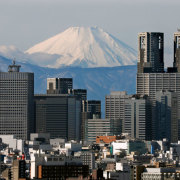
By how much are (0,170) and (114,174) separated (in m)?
21.0

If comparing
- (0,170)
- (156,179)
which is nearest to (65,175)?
(156,179)

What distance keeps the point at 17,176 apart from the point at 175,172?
18.5m

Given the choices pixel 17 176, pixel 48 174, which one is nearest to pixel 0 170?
pixel 17 176

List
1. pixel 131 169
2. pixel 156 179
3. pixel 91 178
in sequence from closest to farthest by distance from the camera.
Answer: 1. pixel 91 178
2. pixel 156 179
3. pixel 131 169

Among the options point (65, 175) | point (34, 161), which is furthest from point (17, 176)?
point (65, 175)

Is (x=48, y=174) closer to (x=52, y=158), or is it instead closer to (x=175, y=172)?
(x=52, y=158)

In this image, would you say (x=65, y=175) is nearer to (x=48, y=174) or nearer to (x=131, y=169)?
(x=48, y=174)

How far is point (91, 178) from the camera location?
5950 inches

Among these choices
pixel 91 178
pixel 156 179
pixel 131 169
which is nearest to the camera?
pixel 91 178

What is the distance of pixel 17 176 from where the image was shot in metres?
172

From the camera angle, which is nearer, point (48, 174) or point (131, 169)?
point (48, 174)

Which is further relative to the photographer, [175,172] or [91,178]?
[175,172]

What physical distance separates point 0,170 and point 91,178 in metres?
35.3

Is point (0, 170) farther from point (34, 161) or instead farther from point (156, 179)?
point (156, 179)
